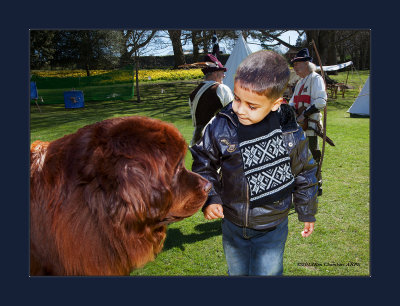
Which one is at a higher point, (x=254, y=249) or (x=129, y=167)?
(x=129, y=167)

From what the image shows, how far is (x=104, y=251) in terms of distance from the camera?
51.8 inches

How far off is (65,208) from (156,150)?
443mm

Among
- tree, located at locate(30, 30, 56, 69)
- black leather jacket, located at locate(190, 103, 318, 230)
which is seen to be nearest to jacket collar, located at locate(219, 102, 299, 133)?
black leather jacket, located at locate(190, 103, 318, 230)

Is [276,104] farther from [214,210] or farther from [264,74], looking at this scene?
[214,210]

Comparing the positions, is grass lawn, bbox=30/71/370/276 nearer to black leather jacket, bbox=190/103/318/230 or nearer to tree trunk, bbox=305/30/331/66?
tree trunk, bbox=305/30/331/66

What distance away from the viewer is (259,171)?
1.89 metres

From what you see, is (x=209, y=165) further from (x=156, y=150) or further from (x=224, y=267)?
(x=224, y=267)

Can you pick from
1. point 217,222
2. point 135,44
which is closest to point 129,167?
point 135,44

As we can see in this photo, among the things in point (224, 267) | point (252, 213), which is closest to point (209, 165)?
point (252, 213)

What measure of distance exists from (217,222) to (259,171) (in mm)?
1936

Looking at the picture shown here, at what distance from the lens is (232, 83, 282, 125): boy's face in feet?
5.66

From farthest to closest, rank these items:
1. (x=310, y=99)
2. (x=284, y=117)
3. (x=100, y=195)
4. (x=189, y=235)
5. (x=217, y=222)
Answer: (x=310, y=99)
(x=217, y=222)
(x=189, y=235)
(x=284, y=117)
(x=100, y=195)

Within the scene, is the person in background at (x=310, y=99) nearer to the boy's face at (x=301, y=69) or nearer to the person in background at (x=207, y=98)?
the boy's face at (x=301, y=69)

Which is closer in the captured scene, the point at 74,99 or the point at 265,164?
the point at 265,164
